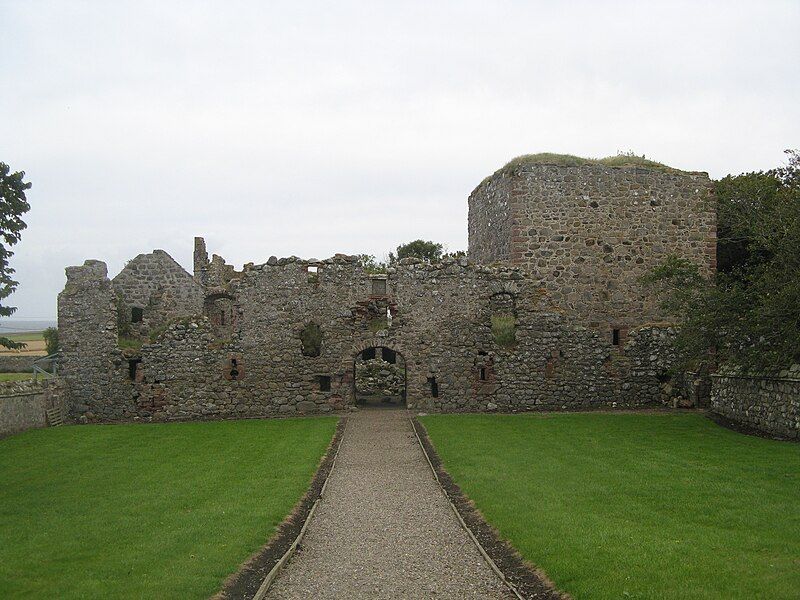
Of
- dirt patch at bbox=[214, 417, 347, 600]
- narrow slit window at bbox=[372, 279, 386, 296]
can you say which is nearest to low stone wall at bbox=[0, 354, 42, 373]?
narrow slit window at bbox=[372, 279, 386, 296]

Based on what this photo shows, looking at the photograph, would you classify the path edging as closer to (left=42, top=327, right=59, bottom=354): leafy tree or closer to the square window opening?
the square window opening

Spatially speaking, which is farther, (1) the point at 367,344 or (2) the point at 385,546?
(1) the point at 367,344

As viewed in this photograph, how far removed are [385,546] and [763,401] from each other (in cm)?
1185

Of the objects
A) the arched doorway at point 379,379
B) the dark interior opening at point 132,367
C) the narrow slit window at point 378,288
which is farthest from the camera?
the arched doorway at point 379,379

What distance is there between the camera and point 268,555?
8.80 metres

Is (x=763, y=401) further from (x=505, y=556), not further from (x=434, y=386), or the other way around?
(x=505, y=556)

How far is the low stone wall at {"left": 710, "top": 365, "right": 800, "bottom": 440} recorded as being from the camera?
1605 cm

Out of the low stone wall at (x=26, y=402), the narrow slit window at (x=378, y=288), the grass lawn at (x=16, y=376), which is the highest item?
the narrow slit window at (x=378, y=288)

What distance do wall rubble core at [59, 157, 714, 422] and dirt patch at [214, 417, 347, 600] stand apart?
9.93m

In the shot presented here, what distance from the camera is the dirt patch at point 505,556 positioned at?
296 inches

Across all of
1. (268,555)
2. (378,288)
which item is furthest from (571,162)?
(268,555)

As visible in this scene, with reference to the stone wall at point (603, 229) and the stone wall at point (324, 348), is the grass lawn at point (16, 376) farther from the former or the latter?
the stone wall at point (603, 229)

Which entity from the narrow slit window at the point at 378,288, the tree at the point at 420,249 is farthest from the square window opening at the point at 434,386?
the tree at the point at 420,249

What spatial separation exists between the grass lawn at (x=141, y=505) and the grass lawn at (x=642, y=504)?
3348 millimetres
